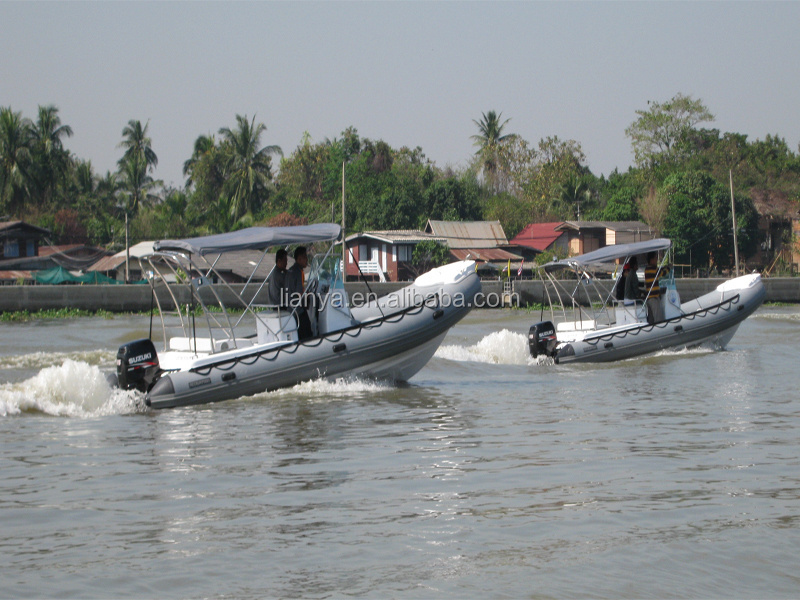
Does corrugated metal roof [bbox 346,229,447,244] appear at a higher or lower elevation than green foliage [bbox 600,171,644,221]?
lower

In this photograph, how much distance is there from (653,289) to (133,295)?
18035mm

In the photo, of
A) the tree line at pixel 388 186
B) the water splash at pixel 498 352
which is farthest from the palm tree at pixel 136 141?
the water splash at pixel 498 352

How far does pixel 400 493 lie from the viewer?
18.3ft

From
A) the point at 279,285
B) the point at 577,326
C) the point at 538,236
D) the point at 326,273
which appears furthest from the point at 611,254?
the point at 538,236

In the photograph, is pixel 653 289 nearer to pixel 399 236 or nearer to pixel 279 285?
pixel 279 285

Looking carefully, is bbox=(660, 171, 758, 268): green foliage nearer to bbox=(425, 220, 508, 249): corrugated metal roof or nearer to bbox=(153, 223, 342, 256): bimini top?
bbox=(425, 220, 508, 249): corrugated metal roof

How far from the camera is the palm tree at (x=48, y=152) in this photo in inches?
1874

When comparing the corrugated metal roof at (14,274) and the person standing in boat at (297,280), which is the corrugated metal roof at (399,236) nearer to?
the corrugated metal roof at (14,274)

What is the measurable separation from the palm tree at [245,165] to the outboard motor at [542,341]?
37.4 meters

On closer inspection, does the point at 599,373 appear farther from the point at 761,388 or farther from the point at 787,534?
the point at 787,534

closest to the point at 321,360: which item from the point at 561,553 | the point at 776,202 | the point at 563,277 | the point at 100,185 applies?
the point at 561,553

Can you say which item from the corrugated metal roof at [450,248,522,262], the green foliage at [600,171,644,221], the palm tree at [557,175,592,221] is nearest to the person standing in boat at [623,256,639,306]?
the corrugated metal roof at [450,248,522,262]

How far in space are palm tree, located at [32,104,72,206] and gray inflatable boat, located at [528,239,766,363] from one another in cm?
3964

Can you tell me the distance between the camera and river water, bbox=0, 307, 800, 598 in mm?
4188
